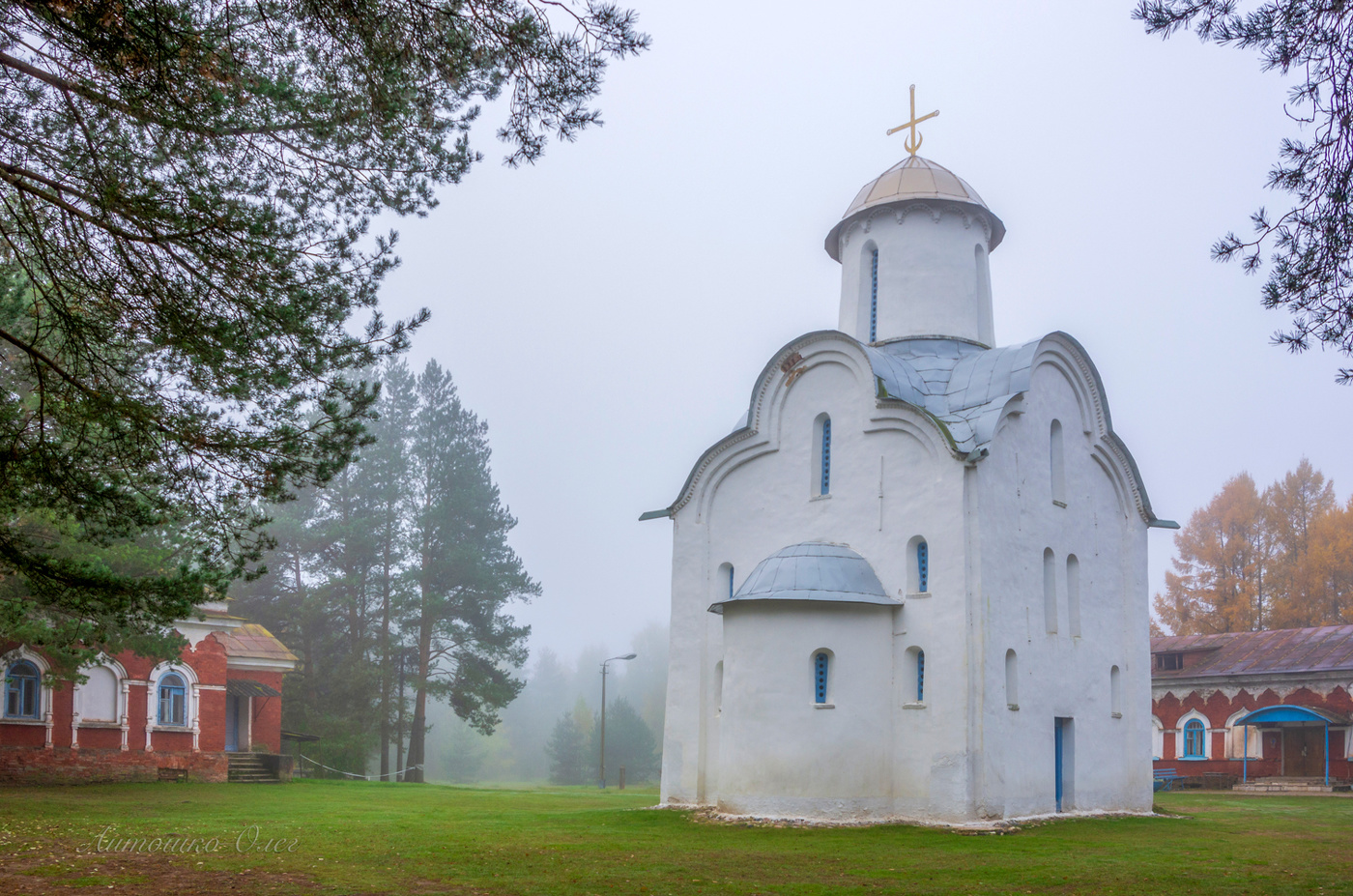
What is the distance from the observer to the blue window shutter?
19.0 m

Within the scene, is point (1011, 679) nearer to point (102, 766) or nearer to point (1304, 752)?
point (1304, 752)

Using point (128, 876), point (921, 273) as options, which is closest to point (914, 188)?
point (921, 273)

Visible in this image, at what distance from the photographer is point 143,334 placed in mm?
8469

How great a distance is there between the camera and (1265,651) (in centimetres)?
3209

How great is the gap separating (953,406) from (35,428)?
46.0ft

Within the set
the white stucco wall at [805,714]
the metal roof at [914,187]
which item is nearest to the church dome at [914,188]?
the metal roof at [914,187]

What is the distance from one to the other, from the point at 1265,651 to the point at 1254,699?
1614 mm

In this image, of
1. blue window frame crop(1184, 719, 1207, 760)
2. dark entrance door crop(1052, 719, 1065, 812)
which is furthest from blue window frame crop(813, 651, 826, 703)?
blue window frame crop(1184, 719, 1207, 760)

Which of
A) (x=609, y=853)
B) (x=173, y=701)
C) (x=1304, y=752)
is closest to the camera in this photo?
(x=609, y=853)

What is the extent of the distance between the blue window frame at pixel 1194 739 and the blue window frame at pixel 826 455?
2015 cm

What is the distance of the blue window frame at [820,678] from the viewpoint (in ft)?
55.9

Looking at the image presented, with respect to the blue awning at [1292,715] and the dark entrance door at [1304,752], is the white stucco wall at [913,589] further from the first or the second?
the dark entrance door at [1304,752]

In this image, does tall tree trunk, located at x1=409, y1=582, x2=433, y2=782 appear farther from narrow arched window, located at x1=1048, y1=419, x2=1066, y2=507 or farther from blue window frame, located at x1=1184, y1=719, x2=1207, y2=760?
blue window frame, located at x1=1184, y1=719, x2=1207, y2=760

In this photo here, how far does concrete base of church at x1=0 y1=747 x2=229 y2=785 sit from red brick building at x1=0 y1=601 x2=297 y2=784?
0.02 metres
